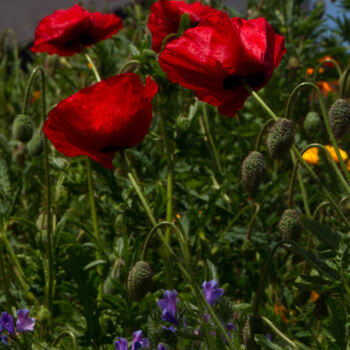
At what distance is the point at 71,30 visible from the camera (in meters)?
1.52

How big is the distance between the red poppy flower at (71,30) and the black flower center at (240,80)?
62 centimetres

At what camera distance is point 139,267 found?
3.29ft

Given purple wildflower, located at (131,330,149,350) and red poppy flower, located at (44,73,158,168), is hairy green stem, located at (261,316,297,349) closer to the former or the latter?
purple wildflower, located at (131,330,149,350)

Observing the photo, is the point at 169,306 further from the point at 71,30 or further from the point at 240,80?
the point at 71,30

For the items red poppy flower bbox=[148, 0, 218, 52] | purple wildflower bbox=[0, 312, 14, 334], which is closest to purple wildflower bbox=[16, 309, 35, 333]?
purple wildflower bbox=[0, 312, 14, 334]

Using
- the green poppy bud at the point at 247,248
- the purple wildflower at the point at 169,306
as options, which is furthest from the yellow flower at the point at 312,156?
the purple wildflower at the point at 169,306

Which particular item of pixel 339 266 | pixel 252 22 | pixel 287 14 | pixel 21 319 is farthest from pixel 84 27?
pixel 287 14

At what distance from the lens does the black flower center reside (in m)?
1.00

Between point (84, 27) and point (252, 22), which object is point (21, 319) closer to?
point (252, 22)

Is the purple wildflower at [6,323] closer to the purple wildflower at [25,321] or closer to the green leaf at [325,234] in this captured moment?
the purple wildflower at [25,321]

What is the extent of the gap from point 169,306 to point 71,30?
2.57 ft

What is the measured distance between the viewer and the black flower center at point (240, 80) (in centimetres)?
100

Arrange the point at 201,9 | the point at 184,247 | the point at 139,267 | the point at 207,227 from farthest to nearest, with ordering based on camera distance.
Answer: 1. the point at 207,227
2. the point at 201,9
3. the point at 139,267
4. the point at 184,247

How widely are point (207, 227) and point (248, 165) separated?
2.22 ft
